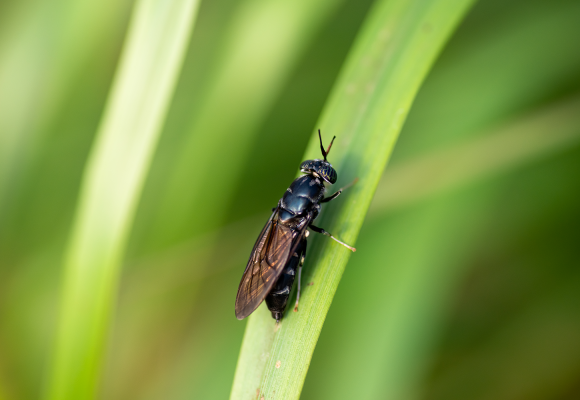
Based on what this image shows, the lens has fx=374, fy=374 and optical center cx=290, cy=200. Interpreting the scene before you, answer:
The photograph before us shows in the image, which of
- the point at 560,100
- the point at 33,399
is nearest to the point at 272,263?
the point at 560,100

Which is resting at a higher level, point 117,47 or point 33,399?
point 117,47

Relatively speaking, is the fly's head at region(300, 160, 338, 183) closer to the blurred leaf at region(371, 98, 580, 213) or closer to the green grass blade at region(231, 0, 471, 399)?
the green grass blade at region(231, 0, 471, 399)

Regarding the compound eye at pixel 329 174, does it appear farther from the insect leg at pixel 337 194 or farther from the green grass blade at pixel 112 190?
the green grass blade at pixel 112 190

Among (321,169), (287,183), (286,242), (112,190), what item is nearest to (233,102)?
(287,183)

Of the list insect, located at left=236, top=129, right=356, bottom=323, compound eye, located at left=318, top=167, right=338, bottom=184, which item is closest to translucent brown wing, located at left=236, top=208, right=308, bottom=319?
insect, located at left=236, top=129, right=356, bottom=323

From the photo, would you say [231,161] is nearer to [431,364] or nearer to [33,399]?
[431,364]

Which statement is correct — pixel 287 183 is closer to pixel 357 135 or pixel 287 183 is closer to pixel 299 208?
pixel 299 208
